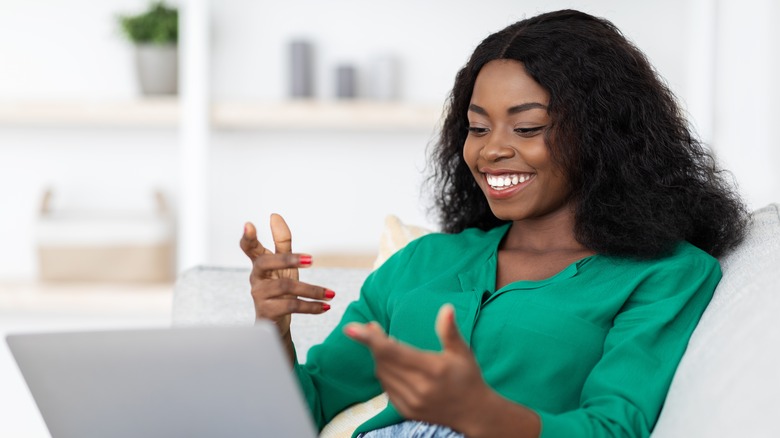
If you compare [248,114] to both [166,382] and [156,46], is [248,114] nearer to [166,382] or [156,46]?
[156,46]

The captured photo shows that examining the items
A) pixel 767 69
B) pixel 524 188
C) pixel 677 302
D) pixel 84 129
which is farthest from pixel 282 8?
pixel 677 302

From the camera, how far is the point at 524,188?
1.49 m

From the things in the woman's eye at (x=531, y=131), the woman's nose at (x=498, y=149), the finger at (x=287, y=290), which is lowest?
the finger at (x=287, y=290)

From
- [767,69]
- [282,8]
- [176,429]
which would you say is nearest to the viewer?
[176,429]

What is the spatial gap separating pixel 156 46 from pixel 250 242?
2.42 m

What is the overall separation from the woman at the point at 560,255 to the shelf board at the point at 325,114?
1.82m

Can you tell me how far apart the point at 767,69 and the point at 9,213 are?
9.21 feet

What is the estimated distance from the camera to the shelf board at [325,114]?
11.5 feet

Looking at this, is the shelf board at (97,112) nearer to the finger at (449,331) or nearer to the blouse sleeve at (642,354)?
the blouse sleeve at (642,354)

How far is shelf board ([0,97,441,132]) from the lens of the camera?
11.5 feet

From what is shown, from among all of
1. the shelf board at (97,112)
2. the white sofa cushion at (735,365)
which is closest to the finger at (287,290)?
the white sofa cushion at (735,365)

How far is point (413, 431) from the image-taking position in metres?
1.37

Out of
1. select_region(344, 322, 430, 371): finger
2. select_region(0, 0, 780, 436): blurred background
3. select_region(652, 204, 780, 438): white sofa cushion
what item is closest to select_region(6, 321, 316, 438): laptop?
select_region(344, 322, 430, 371): finger

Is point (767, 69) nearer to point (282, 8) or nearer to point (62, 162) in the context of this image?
point (282, 8)
